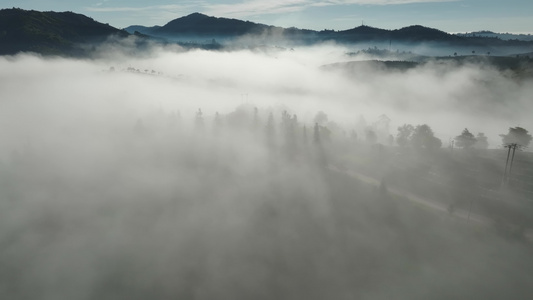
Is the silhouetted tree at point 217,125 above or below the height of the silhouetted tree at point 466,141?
below

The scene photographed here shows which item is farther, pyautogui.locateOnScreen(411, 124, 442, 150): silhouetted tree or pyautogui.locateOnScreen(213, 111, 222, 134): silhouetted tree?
pyautogui.locateOnScreen(213, 111, 222, 134): silhouetted tree

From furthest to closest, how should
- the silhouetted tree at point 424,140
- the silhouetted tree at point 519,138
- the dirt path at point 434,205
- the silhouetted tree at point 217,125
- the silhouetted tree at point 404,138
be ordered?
the silhouetted tree at point 217,125 < the silhouetted tree at point 404,138 < the silhouetted tree at point 424,140 < the silhouetted tree at point 519,138 < the dirt path at point 434,205

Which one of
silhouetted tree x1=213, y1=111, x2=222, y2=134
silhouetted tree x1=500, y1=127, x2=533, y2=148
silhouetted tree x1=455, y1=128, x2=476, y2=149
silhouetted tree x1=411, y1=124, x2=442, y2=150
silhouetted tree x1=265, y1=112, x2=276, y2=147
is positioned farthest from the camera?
silhouetted tree x1=213, y1=111, x2=222, y2=134

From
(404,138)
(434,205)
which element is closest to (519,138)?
(404,138)

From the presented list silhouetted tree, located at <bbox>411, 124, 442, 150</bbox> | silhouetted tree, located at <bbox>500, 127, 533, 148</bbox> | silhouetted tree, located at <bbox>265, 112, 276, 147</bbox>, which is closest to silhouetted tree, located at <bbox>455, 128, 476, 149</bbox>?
silhouetted tree, located at <bbox>411, 124, 442, 150</bbox>

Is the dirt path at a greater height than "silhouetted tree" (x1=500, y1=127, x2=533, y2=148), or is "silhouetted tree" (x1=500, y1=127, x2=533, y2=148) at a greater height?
"silhouetted tree" (x1=500, y1=127, x2=533, y2=148)

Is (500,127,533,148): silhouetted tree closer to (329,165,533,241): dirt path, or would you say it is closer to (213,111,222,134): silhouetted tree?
(329,165,533,241): dirt path

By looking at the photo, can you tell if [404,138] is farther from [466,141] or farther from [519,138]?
[519,138]

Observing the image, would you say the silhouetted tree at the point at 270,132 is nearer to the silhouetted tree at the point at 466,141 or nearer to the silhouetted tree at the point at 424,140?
the silhouetted tree at the point at 424,140

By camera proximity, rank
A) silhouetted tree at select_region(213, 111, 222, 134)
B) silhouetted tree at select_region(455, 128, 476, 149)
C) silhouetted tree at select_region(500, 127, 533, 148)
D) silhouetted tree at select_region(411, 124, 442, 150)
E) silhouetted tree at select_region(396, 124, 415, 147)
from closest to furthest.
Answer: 1. silhouetted tree at select_region(500, 127, 533, 148)
2. silhouetted tree at select_region(411, 124, 442, 150)
3. silhouetted tree at select_region(455, 128, 476, 149)
4. silhouetted tree at select_region(396, 124, 415, 147)
5. silhouetted tree at select_region(213, 111, 222, 134)

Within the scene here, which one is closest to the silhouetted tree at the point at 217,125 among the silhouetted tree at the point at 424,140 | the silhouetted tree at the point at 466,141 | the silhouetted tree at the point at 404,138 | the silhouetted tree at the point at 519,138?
the silhouetted tree at the point at 404,138

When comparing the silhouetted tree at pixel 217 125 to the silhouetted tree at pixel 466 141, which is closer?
the silhouetted tree at pixel 466 141

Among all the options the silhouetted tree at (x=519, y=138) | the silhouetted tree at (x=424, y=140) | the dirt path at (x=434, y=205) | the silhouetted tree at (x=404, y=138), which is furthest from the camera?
the silhouetted tree at (x=404, y=138)

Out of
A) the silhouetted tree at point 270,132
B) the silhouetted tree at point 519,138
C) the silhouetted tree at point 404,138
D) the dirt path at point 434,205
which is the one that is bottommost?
the dirt path at point 434,205
